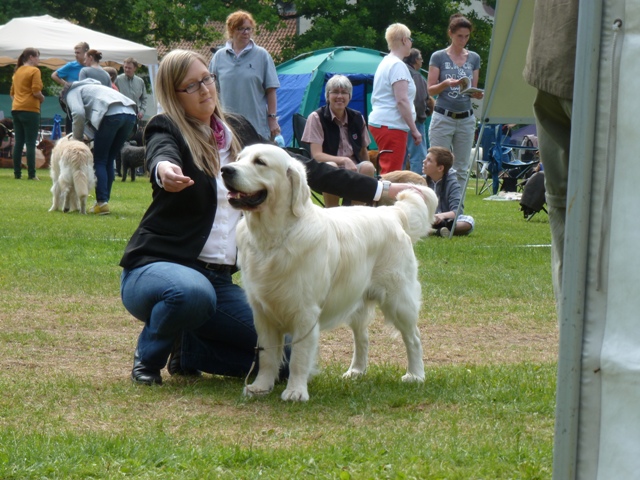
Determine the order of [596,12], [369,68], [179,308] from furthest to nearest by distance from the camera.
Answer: [369,68], [179,308], [596,12]

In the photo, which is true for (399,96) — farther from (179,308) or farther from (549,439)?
(549,439)

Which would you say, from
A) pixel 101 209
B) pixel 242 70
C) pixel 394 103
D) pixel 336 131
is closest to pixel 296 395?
pixel 242 70

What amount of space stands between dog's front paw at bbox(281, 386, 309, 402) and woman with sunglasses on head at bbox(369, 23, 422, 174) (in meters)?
6.26

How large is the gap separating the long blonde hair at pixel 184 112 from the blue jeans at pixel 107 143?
23.7 feet

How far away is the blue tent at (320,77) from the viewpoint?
1906 centimetres

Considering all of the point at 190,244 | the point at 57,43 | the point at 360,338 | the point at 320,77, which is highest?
the point at 57,43

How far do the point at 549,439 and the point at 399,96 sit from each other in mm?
7200

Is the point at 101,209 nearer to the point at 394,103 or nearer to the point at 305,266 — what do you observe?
the point at 394,103

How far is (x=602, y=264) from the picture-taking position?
1800 mm

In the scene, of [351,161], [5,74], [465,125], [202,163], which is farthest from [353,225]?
[5,74]

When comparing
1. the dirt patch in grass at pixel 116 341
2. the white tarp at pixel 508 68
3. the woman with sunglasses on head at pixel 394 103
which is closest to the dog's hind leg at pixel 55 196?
the woman with sunglasses on head at pixel 394 103

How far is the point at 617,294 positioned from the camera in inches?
70.4

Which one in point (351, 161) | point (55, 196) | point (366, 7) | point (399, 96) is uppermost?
point (366, 7)

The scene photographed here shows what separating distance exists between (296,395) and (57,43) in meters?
20.0
